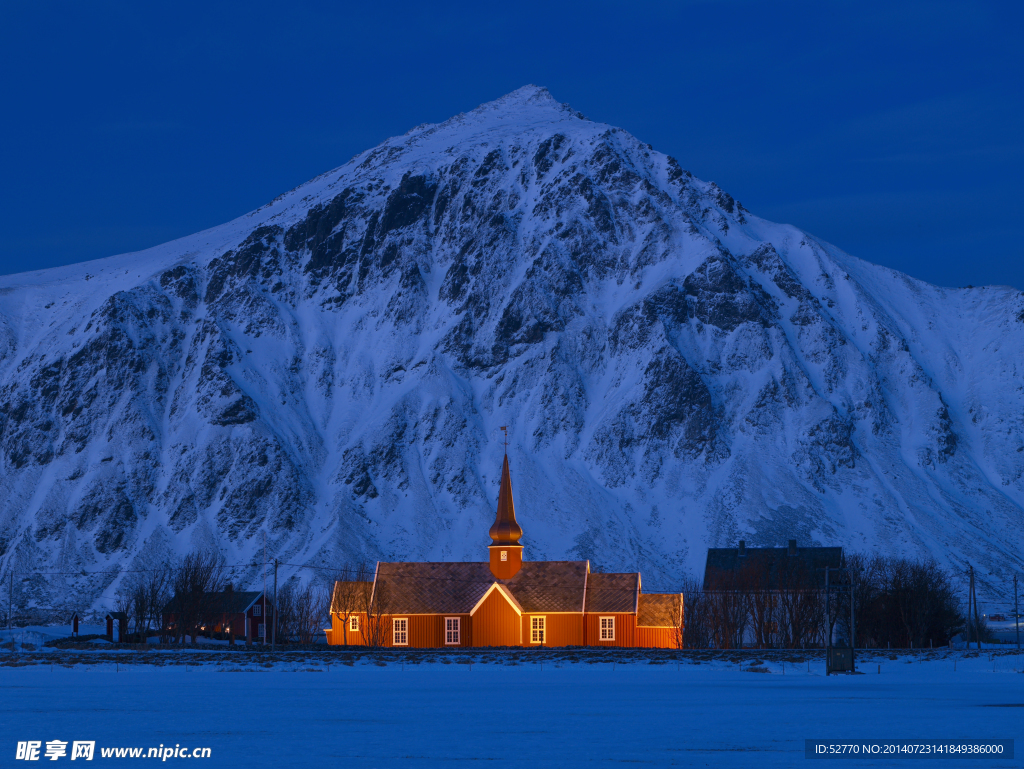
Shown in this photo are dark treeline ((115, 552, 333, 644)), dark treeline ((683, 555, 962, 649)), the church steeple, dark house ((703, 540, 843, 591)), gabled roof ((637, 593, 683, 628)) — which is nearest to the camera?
gabled roof ((637, 593, 683, 628))

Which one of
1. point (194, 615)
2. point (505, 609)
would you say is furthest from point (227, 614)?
point (505, 609)

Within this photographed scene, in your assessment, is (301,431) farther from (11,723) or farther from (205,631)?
(11,723)

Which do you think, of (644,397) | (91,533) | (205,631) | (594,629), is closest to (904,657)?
(594,629)

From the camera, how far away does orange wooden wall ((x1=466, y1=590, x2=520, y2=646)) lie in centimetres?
9544

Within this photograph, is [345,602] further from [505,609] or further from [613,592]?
[613,592]

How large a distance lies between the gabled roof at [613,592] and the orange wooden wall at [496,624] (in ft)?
18.9

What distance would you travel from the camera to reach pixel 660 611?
96.7 meters

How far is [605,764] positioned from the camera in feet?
84.9

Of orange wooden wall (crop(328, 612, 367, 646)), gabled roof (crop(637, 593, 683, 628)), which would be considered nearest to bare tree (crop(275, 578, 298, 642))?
orange wooden wall (crop(328, 612, 367, 646))

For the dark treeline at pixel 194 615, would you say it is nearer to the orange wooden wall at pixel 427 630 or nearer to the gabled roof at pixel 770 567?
the orange wooden wall at pixel 427 630

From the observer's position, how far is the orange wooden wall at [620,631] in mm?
95312

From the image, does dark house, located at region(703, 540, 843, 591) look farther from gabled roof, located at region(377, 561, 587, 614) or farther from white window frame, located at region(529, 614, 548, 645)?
white window frame, located at region(529, 614, 548, 645)

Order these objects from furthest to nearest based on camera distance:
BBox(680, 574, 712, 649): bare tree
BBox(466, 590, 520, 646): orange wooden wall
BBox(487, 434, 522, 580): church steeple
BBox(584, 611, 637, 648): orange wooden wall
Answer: BBox(680, 574, 712, 649): bare tree
BBox(487, 434, 522, 580): church steeple
BBox(466, 590, 520, 646): orange wooden wall
BBox(584, 611, 637, 648): orange wooden wall

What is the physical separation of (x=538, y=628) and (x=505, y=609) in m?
3.01
